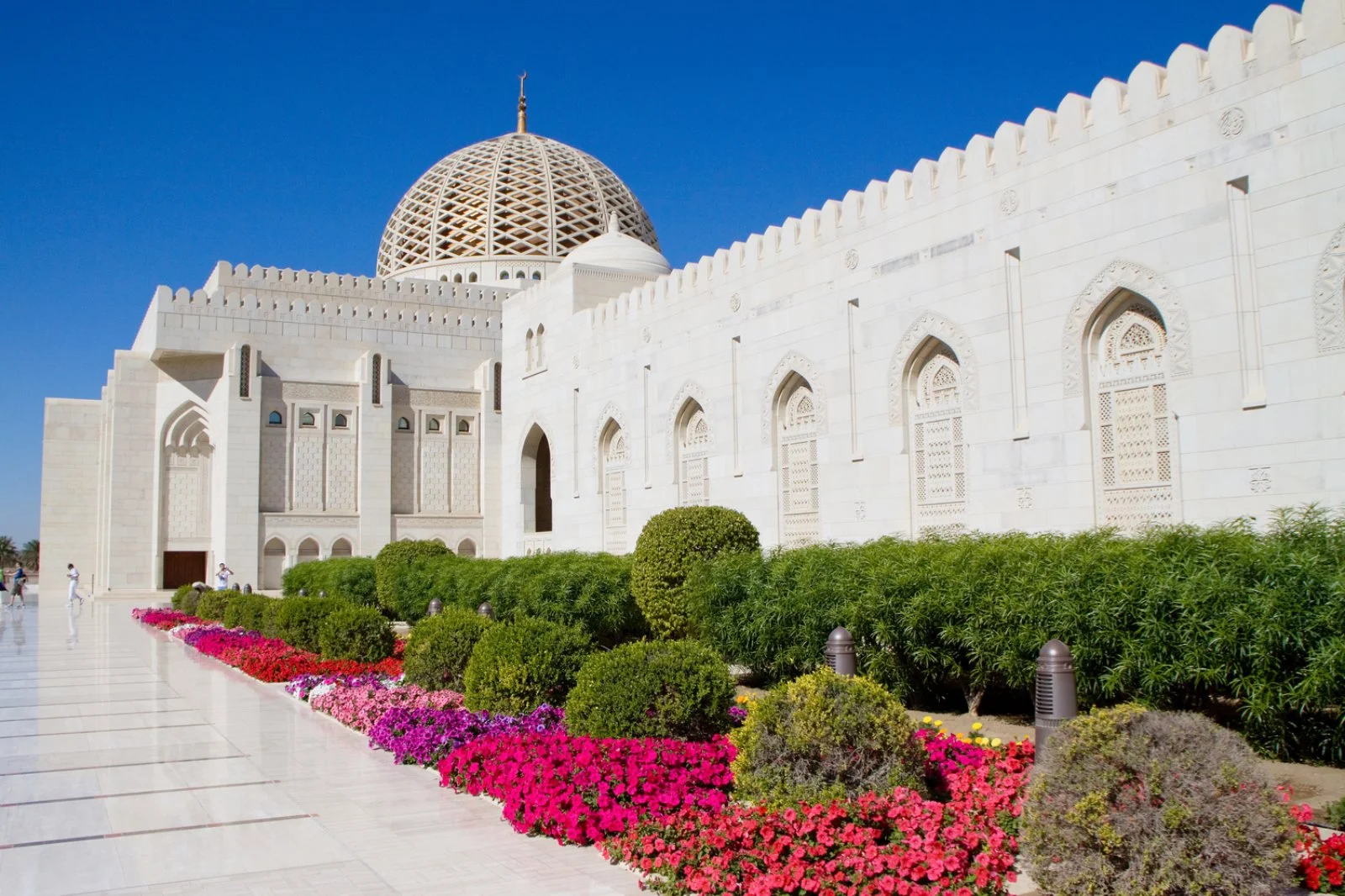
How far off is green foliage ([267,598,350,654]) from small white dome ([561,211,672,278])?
11044mm

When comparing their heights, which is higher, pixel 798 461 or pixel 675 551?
pixel 798 461

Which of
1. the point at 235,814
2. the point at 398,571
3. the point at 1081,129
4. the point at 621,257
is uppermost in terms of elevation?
the point at 621,257

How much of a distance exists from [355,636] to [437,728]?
4.94m

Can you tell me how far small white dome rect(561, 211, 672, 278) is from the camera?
22.3 metres

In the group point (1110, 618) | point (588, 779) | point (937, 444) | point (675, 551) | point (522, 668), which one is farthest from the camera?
point (937, 444)

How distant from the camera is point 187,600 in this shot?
20.0 meters

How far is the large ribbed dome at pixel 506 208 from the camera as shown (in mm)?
32438

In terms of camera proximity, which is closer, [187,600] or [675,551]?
[675,551]

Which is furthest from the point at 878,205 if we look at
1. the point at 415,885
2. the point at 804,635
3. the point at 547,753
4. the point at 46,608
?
the point at 46,608

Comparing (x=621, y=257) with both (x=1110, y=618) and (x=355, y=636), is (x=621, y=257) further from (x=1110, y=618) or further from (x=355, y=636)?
(x=1110, y=618)

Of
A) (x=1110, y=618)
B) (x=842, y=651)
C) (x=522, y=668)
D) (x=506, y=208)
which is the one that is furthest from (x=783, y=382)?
(x=506, y=208)

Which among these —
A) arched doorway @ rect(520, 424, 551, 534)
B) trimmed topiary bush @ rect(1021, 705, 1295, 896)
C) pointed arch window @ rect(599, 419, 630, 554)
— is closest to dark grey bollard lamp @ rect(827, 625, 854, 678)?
trimmed topiary bush @ rect(1021, 705, 1295, 896)

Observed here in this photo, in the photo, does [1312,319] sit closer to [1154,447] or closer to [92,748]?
[1154,447]

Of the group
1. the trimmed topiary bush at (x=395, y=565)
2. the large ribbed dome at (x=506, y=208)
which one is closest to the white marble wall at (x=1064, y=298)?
the trimmed topiary bush at (x=395, y=565)
